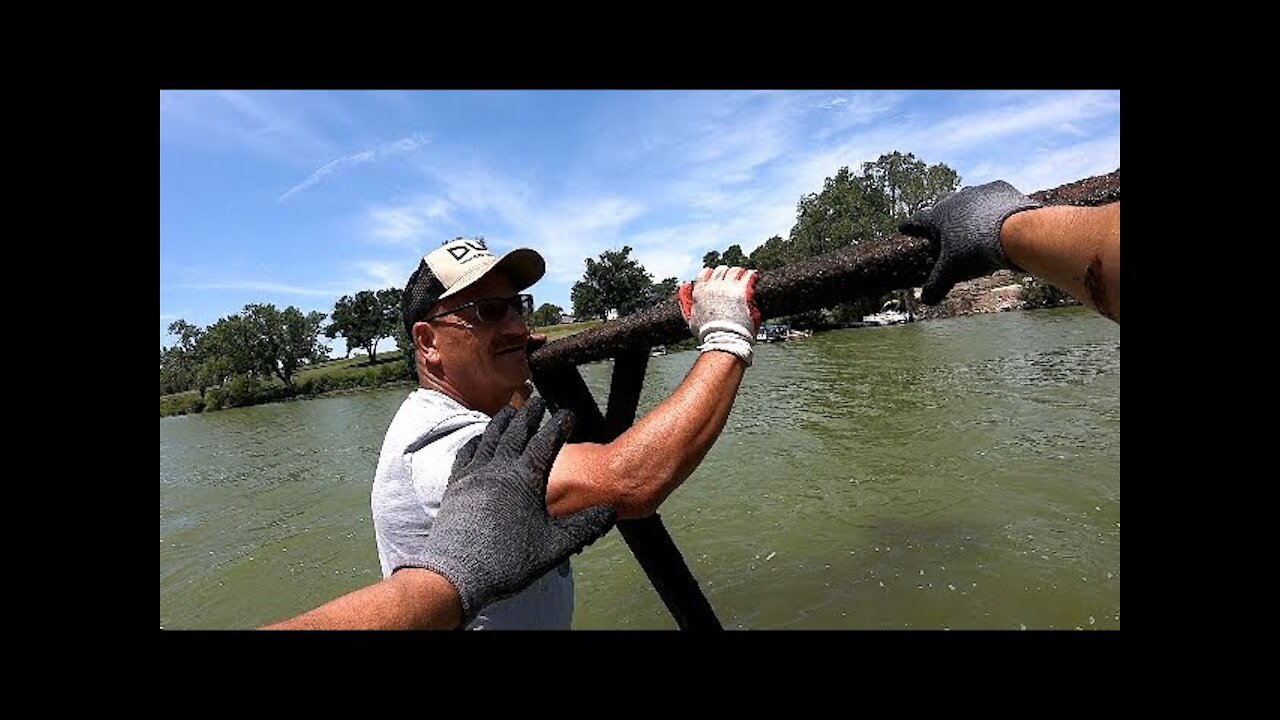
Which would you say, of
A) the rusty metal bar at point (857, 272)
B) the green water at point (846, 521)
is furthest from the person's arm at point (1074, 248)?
the green water at point (846, 521)

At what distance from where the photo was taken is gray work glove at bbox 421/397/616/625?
169 centimetres

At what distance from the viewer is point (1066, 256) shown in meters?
1.52

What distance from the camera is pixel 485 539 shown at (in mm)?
1734

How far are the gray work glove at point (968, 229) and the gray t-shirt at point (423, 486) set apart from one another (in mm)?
1647

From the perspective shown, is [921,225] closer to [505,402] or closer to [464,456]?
[464,456]

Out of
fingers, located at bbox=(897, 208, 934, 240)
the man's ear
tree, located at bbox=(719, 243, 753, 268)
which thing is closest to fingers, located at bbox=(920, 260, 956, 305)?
fingers, located at bbox=(897, 208, 934, 240)

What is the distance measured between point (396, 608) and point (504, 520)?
38 cm

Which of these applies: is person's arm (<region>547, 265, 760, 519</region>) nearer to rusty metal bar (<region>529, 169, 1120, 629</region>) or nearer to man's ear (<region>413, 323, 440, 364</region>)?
rusty metal bar (<region>529, 169, 1120, 629</region>)

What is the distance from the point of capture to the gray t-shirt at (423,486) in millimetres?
2164

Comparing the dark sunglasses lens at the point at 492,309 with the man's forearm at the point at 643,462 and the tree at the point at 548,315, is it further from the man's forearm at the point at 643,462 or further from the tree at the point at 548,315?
the tree at the point at 548,315

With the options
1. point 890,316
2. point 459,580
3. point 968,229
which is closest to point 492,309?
point 459,580

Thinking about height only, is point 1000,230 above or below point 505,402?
above
